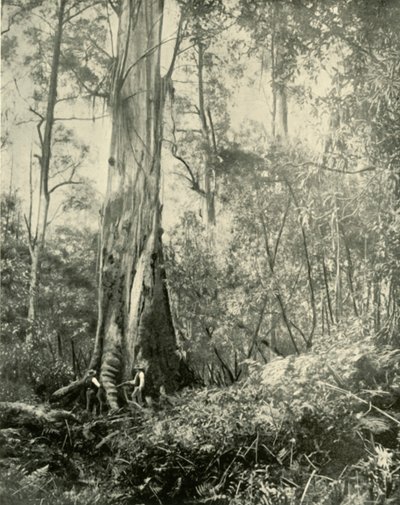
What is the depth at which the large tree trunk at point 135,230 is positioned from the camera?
3229 millimetres

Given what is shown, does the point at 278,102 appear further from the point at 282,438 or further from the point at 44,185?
the point at 282,438

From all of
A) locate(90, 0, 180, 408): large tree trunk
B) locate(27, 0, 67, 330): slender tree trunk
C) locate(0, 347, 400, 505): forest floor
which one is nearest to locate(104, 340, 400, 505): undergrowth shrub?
locate(0, 347, 400, 505): forest floor

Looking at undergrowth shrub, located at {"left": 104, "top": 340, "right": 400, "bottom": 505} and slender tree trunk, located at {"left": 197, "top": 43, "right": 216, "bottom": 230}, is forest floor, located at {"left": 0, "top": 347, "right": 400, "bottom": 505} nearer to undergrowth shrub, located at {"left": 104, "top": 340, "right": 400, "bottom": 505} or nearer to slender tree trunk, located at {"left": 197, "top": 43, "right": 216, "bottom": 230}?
undergrowth shrub, located at {"left": 104, "top": 340, "right": 400, "bottom": 505}

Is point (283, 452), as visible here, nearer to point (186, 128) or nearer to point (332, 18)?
point (186, 128)

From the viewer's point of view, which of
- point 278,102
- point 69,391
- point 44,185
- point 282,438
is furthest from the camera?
point 44,185

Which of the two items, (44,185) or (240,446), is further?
(44,185)

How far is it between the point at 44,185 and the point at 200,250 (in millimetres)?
933

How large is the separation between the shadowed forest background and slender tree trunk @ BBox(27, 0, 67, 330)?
1cm

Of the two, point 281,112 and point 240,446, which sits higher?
point 281,112

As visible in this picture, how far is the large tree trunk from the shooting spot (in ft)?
10.6

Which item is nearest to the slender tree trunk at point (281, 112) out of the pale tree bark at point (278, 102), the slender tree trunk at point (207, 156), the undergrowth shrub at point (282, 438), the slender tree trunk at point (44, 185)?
the pale tree bark at point (278, 102)

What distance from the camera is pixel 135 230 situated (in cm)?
332

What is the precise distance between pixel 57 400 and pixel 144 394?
453 mm

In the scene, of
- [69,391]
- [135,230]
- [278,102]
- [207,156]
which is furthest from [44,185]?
[278,102]
